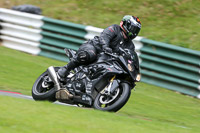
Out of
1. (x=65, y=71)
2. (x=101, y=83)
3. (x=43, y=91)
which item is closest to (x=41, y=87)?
(x=43, y=91)

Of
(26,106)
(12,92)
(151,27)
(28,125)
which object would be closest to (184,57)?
(151,27)

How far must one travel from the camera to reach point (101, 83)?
6699mm

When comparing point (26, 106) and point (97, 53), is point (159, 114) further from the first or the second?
point (26, 106)

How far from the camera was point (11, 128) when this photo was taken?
4.77 m

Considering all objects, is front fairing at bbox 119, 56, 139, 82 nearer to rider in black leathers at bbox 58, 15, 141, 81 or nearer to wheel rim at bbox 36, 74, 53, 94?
rider in black leathers at bbox 58, 15, 141, 81

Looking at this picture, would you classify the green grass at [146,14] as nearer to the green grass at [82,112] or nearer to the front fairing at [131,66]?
the green grass at [82,112]

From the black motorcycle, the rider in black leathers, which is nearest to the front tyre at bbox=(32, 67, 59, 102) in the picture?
the black motorcycle

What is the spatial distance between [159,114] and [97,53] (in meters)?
1.94

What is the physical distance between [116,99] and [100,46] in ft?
3.72

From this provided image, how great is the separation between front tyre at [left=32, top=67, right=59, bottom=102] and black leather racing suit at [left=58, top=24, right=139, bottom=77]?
0.37 metres

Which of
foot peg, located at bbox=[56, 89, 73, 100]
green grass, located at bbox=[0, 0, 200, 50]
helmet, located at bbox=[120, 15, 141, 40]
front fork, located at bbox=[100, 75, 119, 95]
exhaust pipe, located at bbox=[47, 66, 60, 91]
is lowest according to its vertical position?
green grass, located at bbox=[0, 0, 200, 50]

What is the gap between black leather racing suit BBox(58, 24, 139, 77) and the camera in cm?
687

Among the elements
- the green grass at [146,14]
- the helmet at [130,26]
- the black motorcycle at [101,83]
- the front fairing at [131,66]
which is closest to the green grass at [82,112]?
the black motorcycle at [101,83]

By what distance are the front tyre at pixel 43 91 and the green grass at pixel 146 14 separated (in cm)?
538
